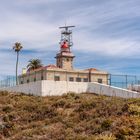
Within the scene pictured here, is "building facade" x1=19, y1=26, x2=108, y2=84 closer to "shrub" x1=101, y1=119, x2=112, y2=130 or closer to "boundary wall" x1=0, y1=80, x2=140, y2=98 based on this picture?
"boundary wall" x1=0, y1=80, x2=140, y2=98

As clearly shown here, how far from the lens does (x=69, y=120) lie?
32.7 m

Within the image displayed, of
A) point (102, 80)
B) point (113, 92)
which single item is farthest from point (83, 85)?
point (102, 80)

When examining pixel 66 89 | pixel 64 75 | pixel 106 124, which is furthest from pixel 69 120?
pixel 64 75

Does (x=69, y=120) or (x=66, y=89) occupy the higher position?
(x=66, y=89)

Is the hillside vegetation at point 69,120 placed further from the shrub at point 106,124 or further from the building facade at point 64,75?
the building facade at point 64,75

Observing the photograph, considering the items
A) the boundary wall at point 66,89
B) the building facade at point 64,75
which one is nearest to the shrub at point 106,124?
the boundary wall at point 66,89

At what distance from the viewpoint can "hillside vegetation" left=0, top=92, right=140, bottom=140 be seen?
26.7 metres

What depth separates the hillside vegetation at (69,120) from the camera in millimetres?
26731

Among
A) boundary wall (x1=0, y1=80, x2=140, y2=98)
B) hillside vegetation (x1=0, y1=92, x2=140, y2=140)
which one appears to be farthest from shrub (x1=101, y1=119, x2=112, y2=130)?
boundary wall (x1=0, y1=80, x2=140, y2=98)

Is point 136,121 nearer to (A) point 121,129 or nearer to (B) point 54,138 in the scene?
(A) point 121,129

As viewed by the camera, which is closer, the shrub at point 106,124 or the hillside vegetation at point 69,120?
the hillside vegetation at point 69,120

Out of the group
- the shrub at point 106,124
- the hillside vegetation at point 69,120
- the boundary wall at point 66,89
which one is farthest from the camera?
the boundary wall at point 66,89

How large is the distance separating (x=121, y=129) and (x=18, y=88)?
3265cm

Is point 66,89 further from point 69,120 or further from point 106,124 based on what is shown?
point 106,124
